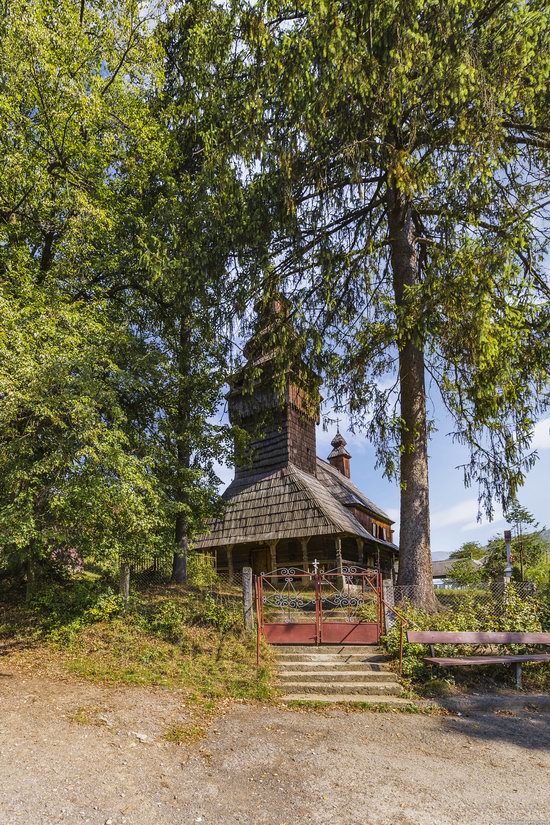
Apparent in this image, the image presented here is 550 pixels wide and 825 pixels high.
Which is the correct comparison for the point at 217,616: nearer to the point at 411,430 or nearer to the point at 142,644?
the point at 142,644

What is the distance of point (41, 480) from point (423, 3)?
11.2m

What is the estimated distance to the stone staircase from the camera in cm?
802

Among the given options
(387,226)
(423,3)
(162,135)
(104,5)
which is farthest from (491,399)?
(104,5)

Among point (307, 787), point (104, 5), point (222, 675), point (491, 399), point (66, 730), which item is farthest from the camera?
point (104, 5)

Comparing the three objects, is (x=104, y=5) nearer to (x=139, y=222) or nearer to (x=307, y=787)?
(x=139, y=222)

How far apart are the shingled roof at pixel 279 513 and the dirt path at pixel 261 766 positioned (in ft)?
30.5

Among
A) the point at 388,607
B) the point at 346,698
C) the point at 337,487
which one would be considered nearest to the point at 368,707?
the point at 346,698

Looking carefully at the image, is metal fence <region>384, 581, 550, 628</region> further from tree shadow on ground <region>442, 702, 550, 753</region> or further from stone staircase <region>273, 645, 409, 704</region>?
tree shadow on ground <region>442, 702, 550, 753</region>

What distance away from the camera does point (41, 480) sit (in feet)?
32.8

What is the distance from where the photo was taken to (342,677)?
8453 millimetres

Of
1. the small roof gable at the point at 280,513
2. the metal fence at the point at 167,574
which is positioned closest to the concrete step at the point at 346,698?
the metal fence at the point at 167,574

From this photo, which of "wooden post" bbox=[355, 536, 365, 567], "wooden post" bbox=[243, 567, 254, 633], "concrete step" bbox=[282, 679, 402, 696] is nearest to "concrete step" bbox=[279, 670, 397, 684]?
"concrete step" bbox=[282, 679, 402, 696]

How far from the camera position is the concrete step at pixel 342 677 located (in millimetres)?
8438

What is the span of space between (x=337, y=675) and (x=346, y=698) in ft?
1.97
